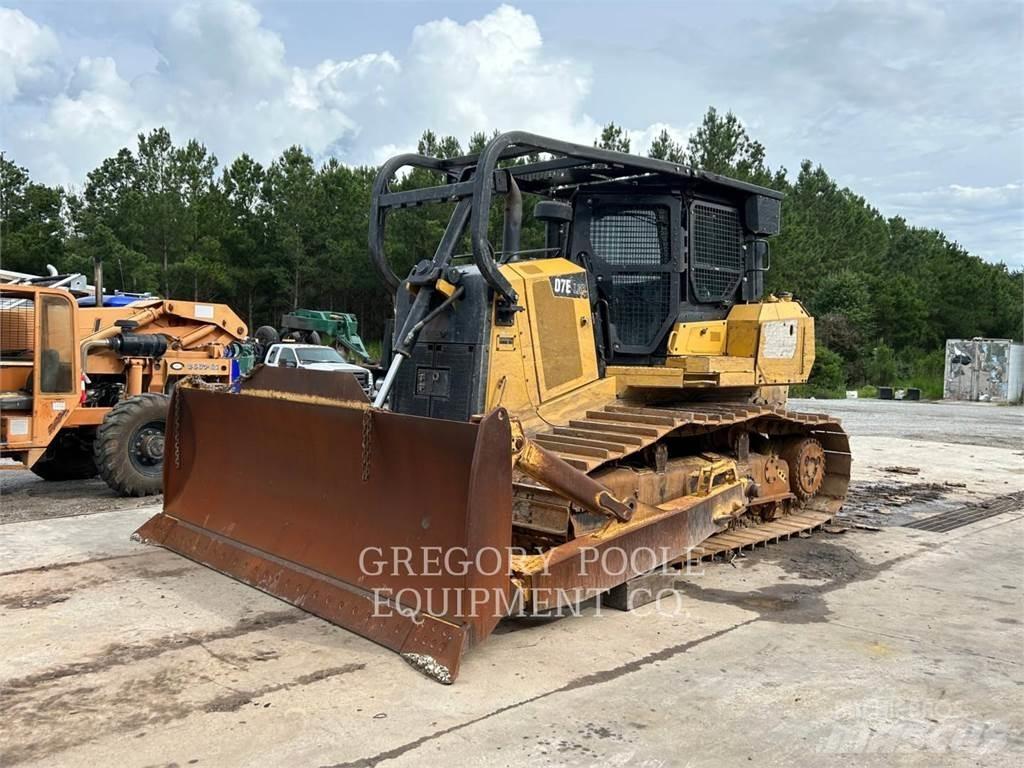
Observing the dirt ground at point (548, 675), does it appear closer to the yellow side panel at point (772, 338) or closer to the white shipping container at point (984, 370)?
the yellow side panel at point (772, 338)

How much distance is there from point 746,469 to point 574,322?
2.04 meters

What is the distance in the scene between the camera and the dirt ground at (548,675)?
3.39 m

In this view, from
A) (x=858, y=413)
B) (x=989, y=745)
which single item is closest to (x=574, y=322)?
(x=989, y=745)

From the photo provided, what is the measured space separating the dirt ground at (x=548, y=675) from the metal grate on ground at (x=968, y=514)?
134cm

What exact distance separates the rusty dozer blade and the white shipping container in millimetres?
27992

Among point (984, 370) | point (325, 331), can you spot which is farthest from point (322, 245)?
point (984, 370)

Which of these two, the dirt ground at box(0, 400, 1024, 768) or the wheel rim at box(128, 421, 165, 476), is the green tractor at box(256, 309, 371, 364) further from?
the dirt ground at box(0, 400, 1024, 768)

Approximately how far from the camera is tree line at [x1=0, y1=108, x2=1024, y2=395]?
31703 mm

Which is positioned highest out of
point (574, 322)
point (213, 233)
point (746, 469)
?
point (213, 233)

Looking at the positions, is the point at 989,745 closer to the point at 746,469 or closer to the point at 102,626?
the point at 746,469

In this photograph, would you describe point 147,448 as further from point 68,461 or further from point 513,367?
point 513,367

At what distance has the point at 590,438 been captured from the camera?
5.32 metres

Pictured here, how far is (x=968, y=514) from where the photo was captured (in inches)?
341

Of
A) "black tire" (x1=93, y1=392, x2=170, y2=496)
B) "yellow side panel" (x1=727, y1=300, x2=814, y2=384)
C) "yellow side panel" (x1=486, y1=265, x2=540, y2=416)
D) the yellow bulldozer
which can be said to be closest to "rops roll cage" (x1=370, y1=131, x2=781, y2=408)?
"yellow side panel" (x1=486, y1=265, x2=540, y2=416)
